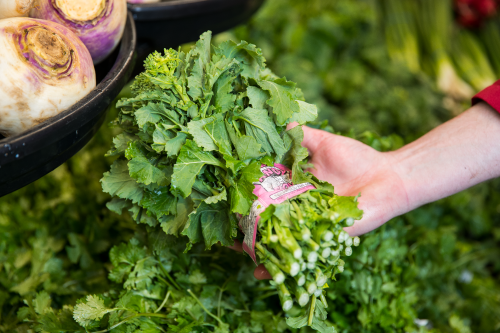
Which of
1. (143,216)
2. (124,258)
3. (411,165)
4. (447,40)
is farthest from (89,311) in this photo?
(447,40)

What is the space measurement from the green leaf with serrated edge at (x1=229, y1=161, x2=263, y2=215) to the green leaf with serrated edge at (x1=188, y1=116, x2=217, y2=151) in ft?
0.37

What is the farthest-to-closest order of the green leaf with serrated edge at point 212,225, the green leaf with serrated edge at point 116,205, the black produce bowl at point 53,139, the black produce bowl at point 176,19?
the black produce bowl at point 176,19 → the green leaf with serrated edge at point 116,205 → the green leaf with serrated edge at point 212,225 → the black produce bowl at point 53,139

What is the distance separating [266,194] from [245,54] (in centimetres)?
43

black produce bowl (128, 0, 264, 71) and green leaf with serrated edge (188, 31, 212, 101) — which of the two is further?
black produce bowl (128, 0, 264, 71)

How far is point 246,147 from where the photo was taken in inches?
39.2

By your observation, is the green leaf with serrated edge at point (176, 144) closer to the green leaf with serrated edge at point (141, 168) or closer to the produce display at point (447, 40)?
the green leaf with serrated edge at point (141, 168)

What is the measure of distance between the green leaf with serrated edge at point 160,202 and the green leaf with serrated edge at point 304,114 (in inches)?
16.8

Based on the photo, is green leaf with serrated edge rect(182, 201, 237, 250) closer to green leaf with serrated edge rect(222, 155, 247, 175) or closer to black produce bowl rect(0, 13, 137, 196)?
green leaf with serrated edge rect(222, 155, 247, 175)

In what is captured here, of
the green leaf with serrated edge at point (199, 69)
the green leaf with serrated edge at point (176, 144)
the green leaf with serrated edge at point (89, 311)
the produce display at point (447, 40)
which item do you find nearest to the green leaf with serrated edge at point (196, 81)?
the green leaf with serrated edge at point (199, 69)

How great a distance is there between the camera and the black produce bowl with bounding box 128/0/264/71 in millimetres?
1428

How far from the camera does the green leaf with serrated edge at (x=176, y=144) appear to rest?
3.18 feet

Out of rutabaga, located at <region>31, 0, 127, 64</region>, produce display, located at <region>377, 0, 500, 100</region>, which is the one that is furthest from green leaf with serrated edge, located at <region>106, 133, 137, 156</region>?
produce display, located at <region>377, 0, 500, 100</region>

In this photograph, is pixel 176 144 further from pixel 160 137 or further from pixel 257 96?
pixel 257 96

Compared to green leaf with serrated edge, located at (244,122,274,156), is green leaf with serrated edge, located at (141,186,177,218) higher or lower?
lower
